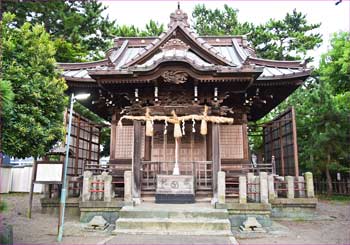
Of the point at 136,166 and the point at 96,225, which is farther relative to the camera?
the point at 136,166

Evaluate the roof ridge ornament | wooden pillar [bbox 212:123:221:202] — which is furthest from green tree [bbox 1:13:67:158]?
wooden pillar [bbox 212:123:221:202]

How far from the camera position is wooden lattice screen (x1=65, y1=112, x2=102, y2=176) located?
12.3 meters

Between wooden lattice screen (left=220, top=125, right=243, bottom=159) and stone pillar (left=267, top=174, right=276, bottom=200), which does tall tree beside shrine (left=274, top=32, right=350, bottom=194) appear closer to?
wooden lattice screen (left=220, top=125, right=243, bottom=159)

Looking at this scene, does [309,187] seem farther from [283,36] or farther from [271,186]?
[283,36]

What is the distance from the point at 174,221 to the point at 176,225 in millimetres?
119

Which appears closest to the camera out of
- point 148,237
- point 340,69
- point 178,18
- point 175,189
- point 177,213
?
point 148,237

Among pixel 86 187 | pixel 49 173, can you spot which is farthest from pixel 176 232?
pixel 49 173

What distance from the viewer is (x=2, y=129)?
5.52 m

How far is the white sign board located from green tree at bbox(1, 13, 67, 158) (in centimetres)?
103

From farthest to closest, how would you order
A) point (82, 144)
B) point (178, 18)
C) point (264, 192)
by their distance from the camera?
point (82, 144) → point (178, 18) → point (264, 192)

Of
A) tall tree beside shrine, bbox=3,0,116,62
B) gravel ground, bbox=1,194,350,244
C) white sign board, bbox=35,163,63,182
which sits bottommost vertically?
gravel ground, bbox=1,194,350,244

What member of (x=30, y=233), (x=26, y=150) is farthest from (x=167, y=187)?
(x=26, y=150)

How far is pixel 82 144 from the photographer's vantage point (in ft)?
44.2

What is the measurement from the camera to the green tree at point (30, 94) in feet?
19.1
